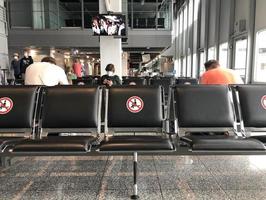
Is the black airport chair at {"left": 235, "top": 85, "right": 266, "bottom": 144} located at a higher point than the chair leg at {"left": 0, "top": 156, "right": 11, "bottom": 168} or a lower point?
higher

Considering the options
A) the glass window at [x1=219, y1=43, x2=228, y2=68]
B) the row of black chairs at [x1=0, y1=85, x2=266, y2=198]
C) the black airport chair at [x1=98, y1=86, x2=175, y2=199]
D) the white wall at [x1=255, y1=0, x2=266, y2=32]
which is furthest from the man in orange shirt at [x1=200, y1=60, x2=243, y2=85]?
the glass window at [x1=219, y1=43, x2=228, y2=68]

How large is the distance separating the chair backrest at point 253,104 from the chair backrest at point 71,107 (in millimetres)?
1481

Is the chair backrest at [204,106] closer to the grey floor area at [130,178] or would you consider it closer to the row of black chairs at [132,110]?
the row of black chairs at [132,110]

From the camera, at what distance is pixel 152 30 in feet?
47.0

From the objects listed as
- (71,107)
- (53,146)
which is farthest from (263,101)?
(53,146)

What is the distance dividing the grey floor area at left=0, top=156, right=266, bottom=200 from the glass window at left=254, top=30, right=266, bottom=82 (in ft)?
15.3

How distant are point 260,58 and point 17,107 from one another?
654 cm

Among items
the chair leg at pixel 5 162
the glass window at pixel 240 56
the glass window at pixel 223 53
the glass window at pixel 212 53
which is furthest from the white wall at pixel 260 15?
the chair leg at pixel 5 162

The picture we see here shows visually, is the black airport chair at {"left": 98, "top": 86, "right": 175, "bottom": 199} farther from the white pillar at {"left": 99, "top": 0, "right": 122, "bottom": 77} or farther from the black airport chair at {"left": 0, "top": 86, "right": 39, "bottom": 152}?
the white pillar at {"left": 99, "top": 0, "right": 122, "bottom": 77}

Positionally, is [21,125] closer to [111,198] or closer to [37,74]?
[37,74]

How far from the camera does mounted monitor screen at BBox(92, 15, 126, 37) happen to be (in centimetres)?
710

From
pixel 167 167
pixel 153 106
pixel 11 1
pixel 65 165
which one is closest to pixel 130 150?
pixel 153 106

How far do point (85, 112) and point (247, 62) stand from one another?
6.12 metres

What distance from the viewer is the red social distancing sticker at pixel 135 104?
118 inches
